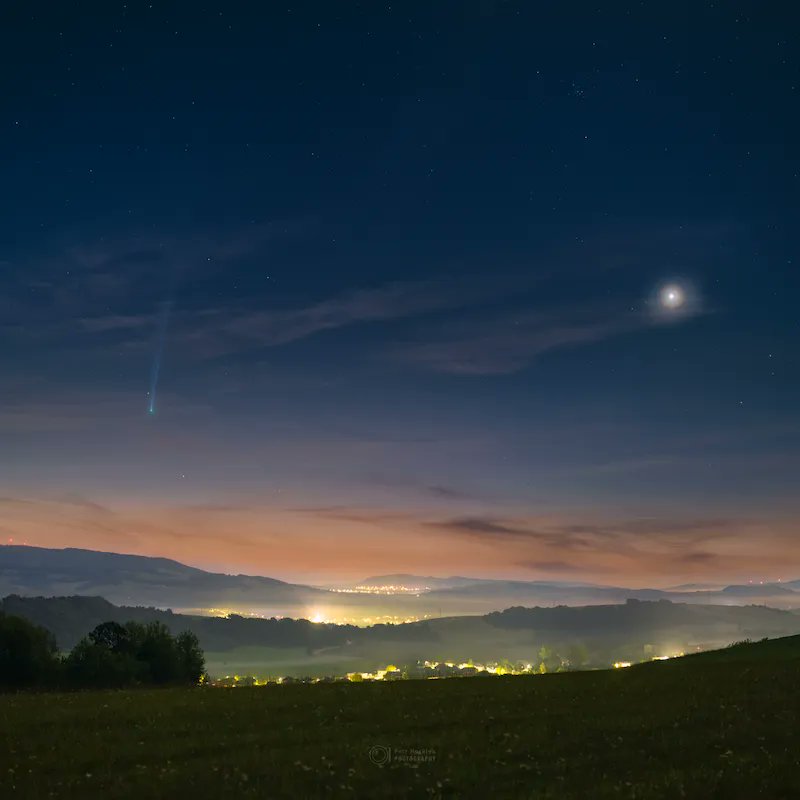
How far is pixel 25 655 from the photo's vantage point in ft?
187

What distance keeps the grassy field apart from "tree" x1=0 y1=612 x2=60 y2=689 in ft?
82.0

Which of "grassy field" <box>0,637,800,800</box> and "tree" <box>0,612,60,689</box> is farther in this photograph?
"tree" <box>0,612,60,689</box>

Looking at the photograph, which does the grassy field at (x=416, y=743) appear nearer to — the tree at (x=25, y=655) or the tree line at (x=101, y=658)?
the tree line at (x=101, y=658)

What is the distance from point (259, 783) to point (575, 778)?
8.33 meters

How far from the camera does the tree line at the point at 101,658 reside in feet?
183

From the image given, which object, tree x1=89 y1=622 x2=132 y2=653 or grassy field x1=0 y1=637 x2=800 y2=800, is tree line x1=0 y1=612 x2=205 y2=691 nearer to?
tree x1=89 y1=622 x2=132 y2=653

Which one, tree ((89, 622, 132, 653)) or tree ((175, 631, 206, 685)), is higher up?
tree ((89, 622, 132, 653))

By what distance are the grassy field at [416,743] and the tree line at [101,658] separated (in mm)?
23951

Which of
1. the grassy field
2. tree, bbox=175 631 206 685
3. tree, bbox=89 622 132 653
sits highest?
the grassy field

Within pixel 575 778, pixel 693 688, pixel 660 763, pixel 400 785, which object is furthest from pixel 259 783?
pixel 693 688

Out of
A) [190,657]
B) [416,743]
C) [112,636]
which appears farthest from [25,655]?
[416,743]

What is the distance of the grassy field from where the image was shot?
19000mm

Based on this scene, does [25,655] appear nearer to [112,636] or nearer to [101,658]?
[101,658]

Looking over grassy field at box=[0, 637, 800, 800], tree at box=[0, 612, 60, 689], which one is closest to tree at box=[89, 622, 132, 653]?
tree at box=[0, 612, 60, 689]
